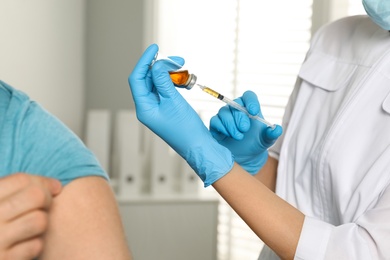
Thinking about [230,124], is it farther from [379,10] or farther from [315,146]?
[379,10]

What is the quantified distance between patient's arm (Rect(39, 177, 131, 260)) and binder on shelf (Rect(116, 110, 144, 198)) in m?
1.80

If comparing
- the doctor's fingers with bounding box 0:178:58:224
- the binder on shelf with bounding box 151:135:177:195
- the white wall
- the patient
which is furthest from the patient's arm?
the binder on shelf with bounding box 151:135:177:195

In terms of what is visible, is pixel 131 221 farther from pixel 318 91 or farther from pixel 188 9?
pixel 318 91

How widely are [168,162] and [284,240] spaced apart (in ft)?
6.06

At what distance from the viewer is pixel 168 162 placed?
3.18 meters

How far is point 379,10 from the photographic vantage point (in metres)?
1.46

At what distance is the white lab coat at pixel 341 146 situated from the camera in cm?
137

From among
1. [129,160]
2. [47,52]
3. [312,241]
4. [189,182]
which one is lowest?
[189,182]

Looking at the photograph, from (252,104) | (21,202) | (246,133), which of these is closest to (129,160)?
(246,133)

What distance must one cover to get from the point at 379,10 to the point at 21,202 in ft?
2.79

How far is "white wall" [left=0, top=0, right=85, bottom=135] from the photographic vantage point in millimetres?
2400

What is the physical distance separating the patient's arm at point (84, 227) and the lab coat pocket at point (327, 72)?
629mm

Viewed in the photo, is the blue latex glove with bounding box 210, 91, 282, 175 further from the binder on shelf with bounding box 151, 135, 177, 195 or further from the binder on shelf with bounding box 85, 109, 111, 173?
the binder on shelf with bounding box 85, 109, 111, 173

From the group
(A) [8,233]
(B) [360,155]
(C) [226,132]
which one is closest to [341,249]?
(B) [360,155]
